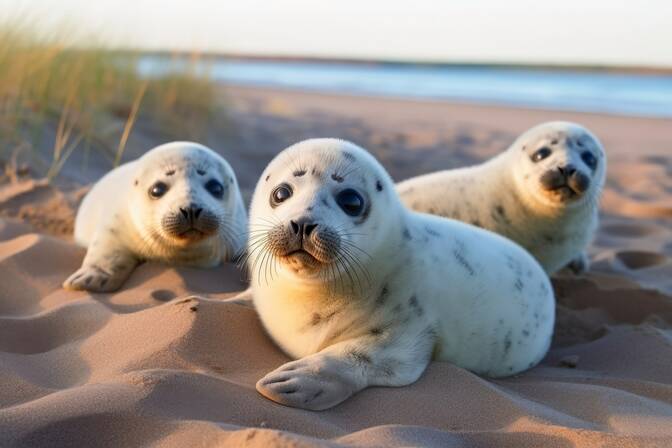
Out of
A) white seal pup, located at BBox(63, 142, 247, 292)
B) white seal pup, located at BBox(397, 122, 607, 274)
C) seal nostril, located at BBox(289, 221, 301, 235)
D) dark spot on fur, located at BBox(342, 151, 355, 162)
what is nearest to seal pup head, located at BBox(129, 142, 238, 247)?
white seal pup, located at BBox(63, 142, 247, 292)

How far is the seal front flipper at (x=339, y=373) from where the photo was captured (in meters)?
2.41

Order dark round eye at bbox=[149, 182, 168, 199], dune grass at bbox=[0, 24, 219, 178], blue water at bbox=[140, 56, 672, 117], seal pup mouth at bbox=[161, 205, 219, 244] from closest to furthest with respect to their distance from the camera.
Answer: seal pup mouth at bbox=[161, 205, 219, 244] < dark round eye at bbox=[149, 182, 168, 199] < dune grass at bbox=[0, 24, 219, 178] < blue water at bbox=[140, 56, 672, 117]

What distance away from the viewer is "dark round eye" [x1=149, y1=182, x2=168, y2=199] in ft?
12.9

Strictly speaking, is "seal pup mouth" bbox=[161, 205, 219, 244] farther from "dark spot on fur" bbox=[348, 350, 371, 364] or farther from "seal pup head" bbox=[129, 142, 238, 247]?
"dark spot on fur" bbox=[348, 350, 371, 364]

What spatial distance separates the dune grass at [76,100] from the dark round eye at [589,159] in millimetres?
2587

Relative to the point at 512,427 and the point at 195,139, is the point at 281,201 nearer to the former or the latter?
the point at 512,427

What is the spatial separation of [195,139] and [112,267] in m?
3.80

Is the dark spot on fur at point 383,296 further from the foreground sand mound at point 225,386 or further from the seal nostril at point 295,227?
the seal nostril at point 295,227

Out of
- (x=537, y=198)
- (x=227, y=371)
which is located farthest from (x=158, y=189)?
(x=537, y=198)

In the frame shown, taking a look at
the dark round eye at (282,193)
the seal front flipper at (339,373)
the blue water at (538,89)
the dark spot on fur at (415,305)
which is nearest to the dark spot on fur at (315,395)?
the seal front flipper at (339,373)

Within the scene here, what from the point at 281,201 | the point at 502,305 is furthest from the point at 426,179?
the point at 281,201

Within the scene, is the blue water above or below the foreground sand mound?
below

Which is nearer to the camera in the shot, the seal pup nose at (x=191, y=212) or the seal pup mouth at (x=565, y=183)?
the seal pup nose at (x=191, y=212)

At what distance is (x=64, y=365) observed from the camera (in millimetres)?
2715
